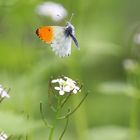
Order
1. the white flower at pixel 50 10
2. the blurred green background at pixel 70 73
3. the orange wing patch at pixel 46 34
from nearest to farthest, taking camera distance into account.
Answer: the orange wing patch at pixel 46 34 < the blurred green background at pixel 70 73 < the white flower at pixel 50 10

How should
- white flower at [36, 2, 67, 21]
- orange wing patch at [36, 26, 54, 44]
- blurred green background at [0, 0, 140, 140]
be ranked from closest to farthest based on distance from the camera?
orange wing patch at [36, 26, 54, 44], blurred green background at [0, 0, 140, 140], white flower at [36, 2, 67, 21]

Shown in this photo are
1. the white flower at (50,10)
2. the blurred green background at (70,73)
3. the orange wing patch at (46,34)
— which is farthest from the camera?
the white flower at (50,10)

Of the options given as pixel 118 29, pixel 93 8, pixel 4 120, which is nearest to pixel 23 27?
pixel 93 8

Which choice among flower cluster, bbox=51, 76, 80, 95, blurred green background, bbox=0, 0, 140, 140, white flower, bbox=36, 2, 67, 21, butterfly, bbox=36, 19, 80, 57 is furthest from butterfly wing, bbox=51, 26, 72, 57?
white flower, bbox=36, 2, 67, 21

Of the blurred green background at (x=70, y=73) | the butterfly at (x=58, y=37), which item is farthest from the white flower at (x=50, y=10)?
the butterfly at (x=58, y=37)

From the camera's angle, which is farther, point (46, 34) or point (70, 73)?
point (70, 73)

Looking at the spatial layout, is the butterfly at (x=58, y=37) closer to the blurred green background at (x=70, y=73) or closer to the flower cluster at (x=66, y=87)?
the flower cluster at (x=66, y=87)

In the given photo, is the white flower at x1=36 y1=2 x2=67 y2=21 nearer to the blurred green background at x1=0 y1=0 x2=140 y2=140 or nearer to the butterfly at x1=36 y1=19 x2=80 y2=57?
the blurred green background at x1=0 y1=0 x2=140 y2=140

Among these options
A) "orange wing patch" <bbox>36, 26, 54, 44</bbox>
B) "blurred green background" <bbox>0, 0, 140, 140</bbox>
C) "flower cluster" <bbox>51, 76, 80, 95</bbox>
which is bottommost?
"flower cluster" <bbox>51, 76, 80, 95</bbox>

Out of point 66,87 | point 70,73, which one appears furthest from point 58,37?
point 70,73

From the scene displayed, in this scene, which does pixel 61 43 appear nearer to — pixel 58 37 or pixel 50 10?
pixel 58 37
